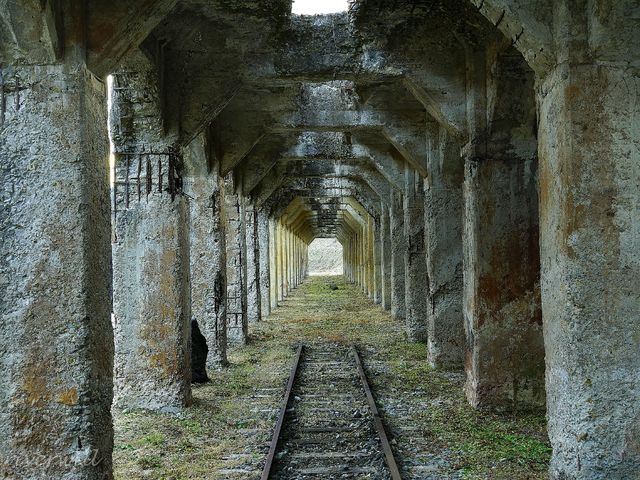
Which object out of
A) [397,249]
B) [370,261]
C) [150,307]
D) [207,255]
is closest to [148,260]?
[150,307]

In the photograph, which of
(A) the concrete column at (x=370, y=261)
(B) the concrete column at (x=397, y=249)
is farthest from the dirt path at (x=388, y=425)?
(A) the concrete column at (x=370, y=261)

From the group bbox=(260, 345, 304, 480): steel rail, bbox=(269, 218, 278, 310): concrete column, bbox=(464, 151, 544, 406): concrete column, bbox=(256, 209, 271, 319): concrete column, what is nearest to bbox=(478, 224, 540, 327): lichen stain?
bbox=(464, 151, 544, 406): concrete column

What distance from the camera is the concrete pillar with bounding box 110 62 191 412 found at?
27.9 ft

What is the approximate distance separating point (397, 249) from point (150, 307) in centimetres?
1086

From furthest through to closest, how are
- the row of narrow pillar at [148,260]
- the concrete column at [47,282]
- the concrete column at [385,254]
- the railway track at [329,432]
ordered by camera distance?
1. the concrete column at [385,254]
2. the row of narrow pillar at [148,260]
3. the railway track at [329,432]
4. the concrete column at [47,282]

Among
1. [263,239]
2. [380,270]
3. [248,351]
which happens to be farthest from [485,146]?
[380,270]

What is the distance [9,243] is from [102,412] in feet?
4.63

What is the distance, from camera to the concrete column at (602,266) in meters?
4.79

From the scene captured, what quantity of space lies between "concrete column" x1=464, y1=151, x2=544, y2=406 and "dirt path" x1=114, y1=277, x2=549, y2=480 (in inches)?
16.8

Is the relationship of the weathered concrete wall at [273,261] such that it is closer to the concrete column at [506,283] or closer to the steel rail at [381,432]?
the steel rail at [381,432]

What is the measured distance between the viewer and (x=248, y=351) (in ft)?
46.2

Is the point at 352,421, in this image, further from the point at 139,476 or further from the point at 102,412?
the point at 102,412

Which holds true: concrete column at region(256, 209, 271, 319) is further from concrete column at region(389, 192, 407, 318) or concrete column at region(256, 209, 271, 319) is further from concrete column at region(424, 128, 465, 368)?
concrete column at region(424, 128, 465, 368)

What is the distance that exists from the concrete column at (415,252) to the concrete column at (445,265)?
3.02 m
